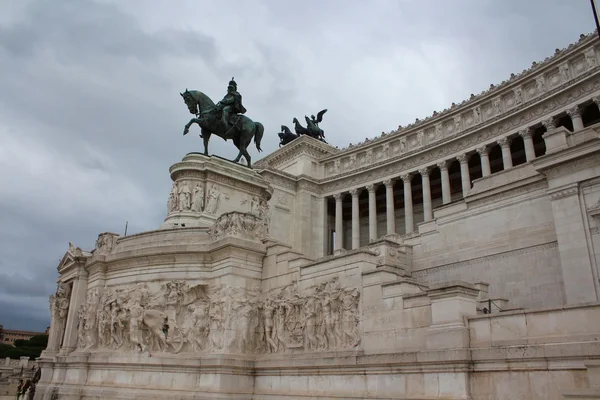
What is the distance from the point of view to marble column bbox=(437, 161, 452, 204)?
47688mm

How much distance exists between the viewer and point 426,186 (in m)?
50.1

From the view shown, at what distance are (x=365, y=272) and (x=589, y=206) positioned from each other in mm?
10011

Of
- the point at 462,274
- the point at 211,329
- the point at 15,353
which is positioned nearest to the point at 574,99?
the point at 462,274

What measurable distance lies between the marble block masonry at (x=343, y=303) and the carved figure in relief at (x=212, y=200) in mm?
72

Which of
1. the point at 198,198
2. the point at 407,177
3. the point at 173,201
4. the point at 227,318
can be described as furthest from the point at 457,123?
the point at 227,318

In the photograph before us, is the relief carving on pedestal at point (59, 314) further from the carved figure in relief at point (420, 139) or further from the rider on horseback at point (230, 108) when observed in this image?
the carved figure in relief at point (420, 139)

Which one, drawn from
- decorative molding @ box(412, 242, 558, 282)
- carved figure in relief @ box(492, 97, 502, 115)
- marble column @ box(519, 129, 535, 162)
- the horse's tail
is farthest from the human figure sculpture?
carved figure in relief @ box(492, 97, 502, 115)

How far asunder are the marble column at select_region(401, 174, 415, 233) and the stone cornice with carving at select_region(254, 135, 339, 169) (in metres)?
12.4

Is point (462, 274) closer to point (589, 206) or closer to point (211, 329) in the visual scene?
point (589, 206)

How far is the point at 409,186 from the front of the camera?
51844mm

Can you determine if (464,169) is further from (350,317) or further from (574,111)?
(350,317)

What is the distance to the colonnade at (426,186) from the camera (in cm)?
4234

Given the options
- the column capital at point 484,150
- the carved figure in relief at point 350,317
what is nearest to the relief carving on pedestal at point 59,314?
the carved figure in relief at point 350,317

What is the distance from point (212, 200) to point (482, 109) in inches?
1177
